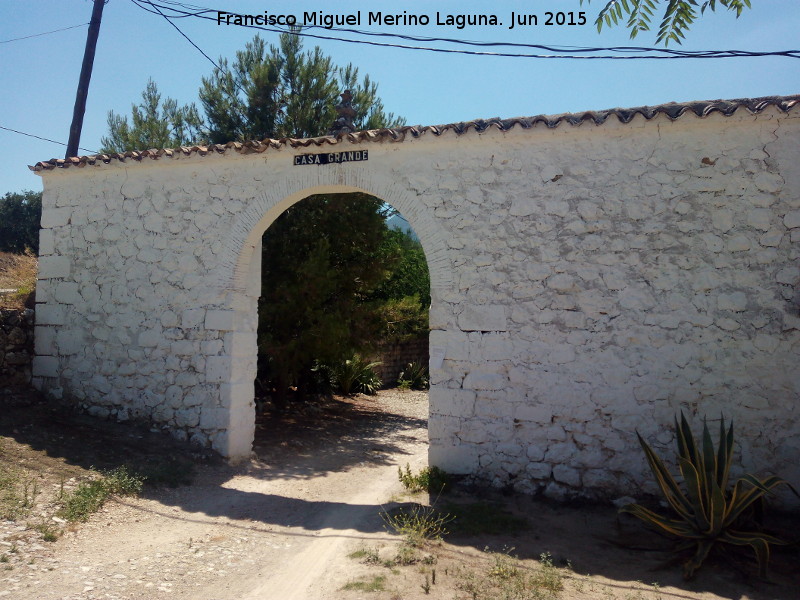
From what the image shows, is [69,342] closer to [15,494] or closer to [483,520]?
[15,494]

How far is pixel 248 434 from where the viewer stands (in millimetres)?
7086

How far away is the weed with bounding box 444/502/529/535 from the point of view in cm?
491

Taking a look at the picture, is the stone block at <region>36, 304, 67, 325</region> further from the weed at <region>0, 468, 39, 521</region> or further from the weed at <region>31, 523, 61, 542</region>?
the weed at <region>31, 523, 61, 542</region>

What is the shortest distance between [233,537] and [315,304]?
15.4 ft

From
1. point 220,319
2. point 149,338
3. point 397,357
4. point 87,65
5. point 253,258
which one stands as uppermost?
point 87,65

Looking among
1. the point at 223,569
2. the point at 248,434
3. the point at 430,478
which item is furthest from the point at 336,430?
the point at 223,569

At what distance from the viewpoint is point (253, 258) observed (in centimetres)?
695

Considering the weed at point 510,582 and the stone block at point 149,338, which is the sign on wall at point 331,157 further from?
the weed at point 510,582

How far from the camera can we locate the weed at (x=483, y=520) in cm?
491

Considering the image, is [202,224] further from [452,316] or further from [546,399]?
[546,399]

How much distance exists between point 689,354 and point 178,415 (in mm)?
5244

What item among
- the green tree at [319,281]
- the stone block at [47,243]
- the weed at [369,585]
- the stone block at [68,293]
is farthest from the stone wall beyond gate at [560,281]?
the green tree at [319,281]

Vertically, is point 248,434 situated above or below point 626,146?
below

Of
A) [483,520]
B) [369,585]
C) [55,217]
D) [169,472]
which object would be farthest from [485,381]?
[55,217]
